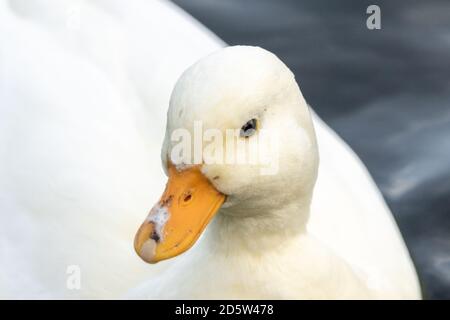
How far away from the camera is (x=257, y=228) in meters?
3.45

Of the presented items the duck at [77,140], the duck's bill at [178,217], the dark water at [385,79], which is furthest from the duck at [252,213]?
the dark water at [385,79]

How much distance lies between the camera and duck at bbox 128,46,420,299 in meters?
3.10

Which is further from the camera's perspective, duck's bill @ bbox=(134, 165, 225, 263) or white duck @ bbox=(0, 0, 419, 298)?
white duck @ bbox=(0, 0, 419, 298)

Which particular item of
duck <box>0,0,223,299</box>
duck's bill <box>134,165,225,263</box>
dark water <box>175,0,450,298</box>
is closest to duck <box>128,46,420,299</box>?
duck's bill <box>134,165,225,263</box>

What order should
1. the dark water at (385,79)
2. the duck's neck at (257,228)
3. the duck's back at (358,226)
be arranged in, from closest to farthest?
the duck's neck at (257,228)
the duck's back at (358,226)
the dark water at (385,79)

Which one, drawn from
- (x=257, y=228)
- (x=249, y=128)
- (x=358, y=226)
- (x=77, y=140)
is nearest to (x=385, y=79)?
(x=358, y=226)

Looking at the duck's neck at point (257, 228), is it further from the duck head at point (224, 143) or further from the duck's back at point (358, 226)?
the duck's back at point (358, 226)

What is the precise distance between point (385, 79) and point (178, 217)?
7.71ft

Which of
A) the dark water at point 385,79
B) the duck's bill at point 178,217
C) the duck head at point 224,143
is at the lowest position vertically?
the duck's bill at point 178,217

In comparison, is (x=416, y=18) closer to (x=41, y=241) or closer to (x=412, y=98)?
(x=412, y=98)

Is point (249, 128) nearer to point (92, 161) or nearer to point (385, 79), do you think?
point (92, 161)

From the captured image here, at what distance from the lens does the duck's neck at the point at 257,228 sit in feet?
11.2

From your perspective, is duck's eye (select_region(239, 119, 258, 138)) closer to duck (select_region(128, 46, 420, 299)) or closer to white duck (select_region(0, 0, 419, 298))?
duck (select_region(128, 46, 420, 299))
